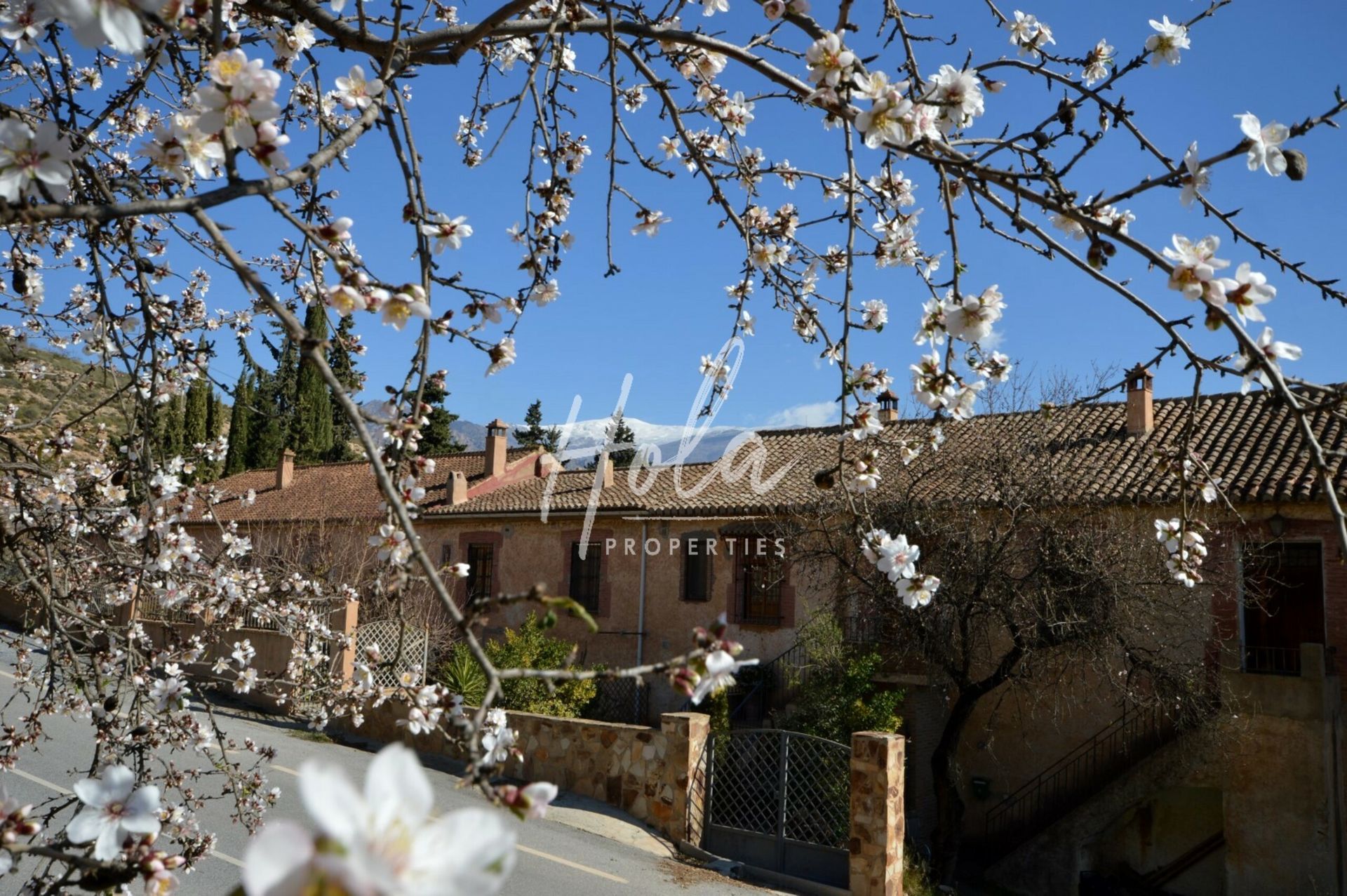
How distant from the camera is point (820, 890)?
8.23m

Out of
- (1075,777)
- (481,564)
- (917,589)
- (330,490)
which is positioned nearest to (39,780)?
(917,589)

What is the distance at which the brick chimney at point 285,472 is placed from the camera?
1032 inches

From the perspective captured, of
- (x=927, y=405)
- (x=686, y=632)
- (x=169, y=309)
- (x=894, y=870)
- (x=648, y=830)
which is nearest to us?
(x=927, y=405)

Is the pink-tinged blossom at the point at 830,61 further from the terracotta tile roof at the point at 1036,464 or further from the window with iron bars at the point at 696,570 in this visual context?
the window with iron bars at the point at 696,570

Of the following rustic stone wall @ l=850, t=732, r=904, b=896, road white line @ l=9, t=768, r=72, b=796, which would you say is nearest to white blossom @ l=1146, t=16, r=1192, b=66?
rustic stone wall @ l=850, t=732, r=904, b=896

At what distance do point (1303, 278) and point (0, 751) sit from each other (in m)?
4.62

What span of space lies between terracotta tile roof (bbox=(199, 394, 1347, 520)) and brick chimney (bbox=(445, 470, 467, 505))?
0.25 m

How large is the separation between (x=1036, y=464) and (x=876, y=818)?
647 centimetres

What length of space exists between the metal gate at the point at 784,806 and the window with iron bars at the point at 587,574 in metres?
8.82

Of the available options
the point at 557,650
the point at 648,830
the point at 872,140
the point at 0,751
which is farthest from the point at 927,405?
the point at 557,650

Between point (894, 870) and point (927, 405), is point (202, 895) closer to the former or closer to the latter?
point (894, 870)

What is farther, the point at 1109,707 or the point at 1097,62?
the point at 1109,707

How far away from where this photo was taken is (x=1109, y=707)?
39.5 feet

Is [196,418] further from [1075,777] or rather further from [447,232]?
[447,232]
